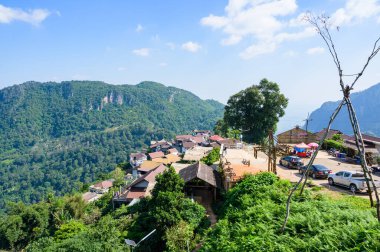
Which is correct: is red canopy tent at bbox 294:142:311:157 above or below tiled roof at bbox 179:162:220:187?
above

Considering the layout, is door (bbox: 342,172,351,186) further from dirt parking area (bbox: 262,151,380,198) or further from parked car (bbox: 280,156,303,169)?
parked car (bbox: 280,156,303,169)

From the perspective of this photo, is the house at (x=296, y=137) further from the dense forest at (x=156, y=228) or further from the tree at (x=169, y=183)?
the tree at (x=169, y=183)

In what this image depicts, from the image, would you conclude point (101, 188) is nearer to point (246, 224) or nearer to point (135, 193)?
point (135, 193)

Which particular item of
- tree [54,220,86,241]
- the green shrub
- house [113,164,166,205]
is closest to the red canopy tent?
the green shrub

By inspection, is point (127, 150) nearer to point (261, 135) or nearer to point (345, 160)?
point (261, 135)

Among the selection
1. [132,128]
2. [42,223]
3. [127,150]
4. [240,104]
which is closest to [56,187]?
[127,150]

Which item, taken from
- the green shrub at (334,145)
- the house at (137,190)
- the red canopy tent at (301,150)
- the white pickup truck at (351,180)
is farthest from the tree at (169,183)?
the green shrub at (334,145)

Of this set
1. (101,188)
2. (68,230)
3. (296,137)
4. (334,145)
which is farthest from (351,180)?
(101,188)
